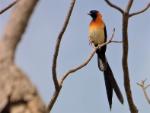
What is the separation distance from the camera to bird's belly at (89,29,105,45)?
687cm

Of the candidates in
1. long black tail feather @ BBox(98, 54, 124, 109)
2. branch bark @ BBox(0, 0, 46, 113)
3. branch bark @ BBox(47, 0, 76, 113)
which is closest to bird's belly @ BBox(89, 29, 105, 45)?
long black tail feather @ BBox(98, 54, 124, 109)

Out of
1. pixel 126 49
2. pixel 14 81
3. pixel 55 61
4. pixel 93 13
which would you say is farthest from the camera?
pixel 93 13

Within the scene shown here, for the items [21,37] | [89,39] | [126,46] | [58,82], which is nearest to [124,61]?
[126,46]

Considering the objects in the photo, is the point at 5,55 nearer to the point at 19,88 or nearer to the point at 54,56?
the point at 19,88

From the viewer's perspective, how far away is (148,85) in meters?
5.17

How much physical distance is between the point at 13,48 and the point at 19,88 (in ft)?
0.47

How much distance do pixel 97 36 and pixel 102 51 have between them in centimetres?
78

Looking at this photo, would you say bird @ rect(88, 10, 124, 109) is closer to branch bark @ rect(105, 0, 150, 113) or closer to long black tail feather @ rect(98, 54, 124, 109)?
long black tail feather @ rect(98, 54, 124, 109)

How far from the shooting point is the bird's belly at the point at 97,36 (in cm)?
687

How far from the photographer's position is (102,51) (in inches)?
246

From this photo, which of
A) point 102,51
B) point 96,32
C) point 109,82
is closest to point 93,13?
point 96,32

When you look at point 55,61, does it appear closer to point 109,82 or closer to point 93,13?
point 109,82

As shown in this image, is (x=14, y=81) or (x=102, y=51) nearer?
(x=14, y=81)

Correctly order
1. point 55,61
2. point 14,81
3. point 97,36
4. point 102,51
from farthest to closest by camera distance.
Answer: point 97,36 → point 102,51 → point 55,61 → point 14,81
